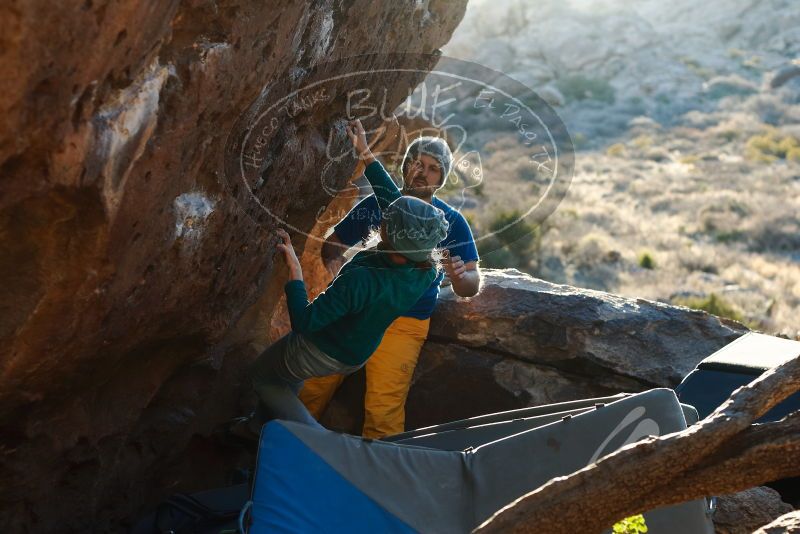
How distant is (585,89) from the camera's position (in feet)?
126

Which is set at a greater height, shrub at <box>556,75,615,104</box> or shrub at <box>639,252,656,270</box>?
shrub at <box>556,75,615,104</box>

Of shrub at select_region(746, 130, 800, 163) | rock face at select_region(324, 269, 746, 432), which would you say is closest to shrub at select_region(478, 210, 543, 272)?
rock face at select_region(324, 269, 746, 432)

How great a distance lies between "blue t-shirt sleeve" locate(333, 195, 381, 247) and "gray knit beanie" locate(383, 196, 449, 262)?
111 centimetres

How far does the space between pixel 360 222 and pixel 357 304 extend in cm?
125

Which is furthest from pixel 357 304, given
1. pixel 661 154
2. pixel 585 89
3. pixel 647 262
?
pixel 585 89

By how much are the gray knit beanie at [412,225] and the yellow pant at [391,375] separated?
150cm

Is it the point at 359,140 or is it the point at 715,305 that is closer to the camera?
the point at 359,140

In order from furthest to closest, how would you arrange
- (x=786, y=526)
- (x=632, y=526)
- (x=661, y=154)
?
(x=661, y=154) < (x=632, y=526) < (x=786, y=526)

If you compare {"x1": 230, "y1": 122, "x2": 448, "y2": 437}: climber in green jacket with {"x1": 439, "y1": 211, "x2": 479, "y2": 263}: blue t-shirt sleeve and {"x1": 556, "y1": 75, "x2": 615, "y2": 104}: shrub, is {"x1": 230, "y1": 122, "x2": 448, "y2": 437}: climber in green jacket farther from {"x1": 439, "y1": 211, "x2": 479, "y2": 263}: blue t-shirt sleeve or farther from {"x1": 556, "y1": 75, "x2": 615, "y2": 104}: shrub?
{"x1": 556, "y1": 75, "x2": 615, "y2": 104}: shrub

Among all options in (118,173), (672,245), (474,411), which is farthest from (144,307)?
(672,245)

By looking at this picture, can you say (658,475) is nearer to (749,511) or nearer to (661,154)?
(749,511)

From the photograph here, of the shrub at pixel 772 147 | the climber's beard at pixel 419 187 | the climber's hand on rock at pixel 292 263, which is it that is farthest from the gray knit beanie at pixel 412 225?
the shrub at pixel 772 147

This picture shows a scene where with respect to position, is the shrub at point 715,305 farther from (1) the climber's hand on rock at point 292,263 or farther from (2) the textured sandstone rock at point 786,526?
(2) the textured sandstone rock at point 786,526

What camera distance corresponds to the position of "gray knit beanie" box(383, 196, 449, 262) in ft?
13.2
